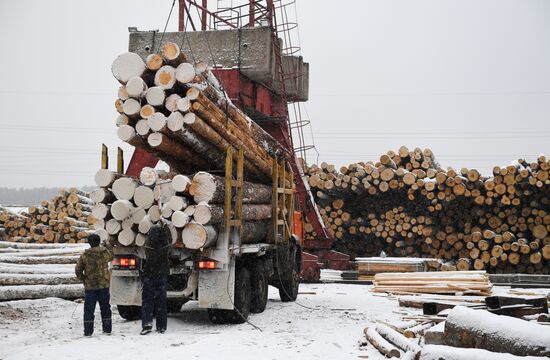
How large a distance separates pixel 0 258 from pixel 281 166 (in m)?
6.81

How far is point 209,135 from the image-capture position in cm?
911

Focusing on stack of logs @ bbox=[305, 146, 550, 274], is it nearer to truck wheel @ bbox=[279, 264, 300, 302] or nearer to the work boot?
truck wheel @ bbox=[279, 264, 300, 302]

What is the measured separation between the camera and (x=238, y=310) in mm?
8867

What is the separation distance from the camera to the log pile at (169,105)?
8531 millimetres

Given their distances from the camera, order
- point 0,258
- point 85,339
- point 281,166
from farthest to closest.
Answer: point 0,258 < point 281,166 < point 85,339

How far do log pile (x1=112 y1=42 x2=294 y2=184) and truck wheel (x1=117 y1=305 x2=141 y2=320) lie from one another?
2473mm

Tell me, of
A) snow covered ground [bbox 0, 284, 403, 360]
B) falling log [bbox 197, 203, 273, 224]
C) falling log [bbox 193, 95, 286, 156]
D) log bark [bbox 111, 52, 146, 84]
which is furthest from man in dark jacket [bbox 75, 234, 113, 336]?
falling log [bbox 193, 95, 286, 156]

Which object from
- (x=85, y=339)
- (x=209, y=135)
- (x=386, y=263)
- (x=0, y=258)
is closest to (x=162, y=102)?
(x=209, y=135)

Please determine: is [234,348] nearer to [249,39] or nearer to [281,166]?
[281,166]

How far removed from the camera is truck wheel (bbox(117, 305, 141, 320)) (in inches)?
363

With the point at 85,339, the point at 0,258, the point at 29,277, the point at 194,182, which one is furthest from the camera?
the point at 0,258

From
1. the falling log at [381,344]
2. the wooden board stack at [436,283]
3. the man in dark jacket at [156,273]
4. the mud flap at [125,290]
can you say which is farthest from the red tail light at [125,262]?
the wooden board stack at [436,283]

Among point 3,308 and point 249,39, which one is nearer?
point 3,308

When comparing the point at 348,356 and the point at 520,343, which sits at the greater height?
the point at 520,343
